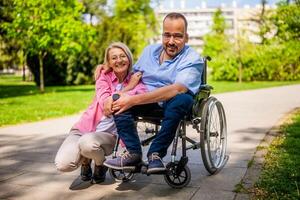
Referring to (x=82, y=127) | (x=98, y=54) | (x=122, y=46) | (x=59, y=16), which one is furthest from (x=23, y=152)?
(x=98, y=54)

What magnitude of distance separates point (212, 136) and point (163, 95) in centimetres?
101

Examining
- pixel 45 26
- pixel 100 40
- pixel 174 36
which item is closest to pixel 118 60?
pixel 174 36

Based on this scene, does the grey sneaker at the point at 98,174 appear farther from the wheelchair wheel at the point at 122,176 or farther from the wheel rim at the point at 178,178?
the wheel rim at the point at 178,178

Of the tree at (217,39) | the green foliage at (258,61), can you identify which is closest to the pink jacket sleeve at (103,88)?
the green foliage at (258,61)

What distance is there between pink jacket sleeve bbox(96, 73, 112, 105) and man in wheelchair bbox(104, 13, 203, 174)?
281mm

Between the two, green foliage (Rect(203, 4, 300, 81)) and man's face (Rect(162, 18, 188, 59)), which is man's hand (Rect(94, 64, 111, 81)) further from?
green foliage (Rect(203, 4, 300, 81))

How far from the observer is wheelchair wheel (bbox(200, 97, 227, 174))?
12.8ft

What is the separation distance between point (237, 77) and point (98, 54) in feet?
29.9

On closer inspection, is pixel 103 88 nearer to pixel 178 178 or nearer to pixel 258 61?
pixel 178 178

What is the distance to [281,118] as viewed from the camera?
8.59m

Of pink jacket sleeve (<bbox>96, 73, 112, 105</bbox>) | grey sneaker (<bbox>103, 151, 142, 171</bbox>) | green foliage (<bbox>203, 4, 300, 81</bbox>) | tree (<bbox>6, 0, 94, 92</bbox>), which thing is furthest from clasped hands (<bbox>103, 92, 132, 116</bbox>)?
green foliage (<bbox>203, 4, 300, 81</bbox>)

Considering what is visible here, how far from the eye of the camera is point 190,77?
3717 millimetres

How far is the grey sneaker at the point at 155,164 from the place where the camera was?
11.1 feet

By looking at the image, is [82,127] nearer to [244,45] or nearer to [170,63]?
[170,63]
